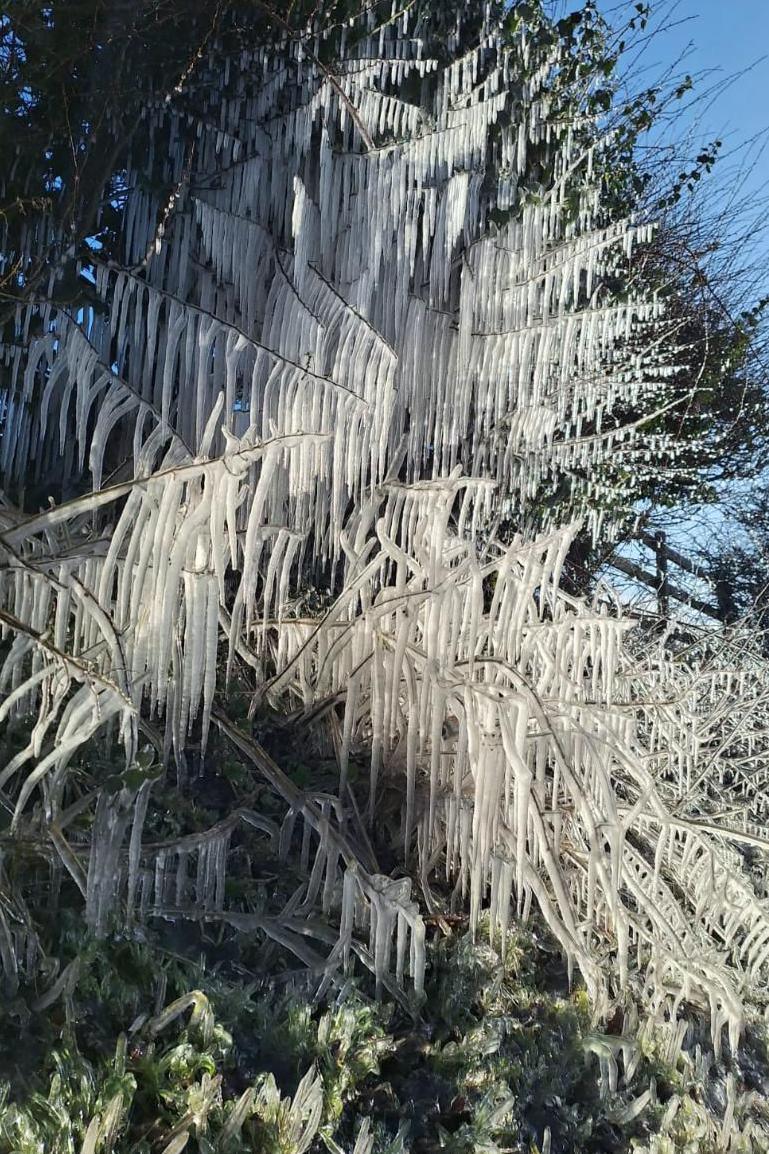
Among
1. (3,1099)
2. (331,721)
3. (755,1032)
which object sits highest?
(331,721)

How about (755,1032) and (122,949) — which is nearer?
(122,949)

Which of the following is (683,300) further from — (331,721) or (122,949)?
(122,949)

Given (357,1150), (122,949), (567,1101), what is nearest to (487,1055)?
(567,1101)

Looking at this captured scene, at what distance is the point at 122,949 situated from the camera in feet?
4.22

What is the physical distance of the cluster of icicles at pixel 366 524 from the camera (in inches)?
51.4

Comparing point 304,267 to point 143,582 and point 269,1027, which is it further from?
point 269,1027

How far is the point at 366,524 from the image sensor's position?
1803 mm

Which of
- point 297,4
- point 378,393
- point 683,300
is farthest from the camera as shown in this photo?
point 683,300

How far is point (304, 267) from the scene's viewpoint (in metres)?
2.97

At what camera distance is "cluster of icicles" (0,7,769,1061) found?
4.28 ft

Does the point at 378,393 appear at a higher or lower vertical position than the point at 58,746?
higher

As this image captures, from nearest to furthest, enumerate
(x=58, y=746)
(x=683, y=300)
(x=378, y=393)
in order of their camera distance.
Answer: (x=58, y=746) < (x=378, y=393) < (x=683, y=300)

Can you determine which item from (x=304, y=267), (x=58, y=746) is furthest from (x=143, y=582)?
(x=304, y=267)

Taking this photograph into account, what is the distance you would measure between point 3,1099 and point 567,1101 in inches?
36.2
